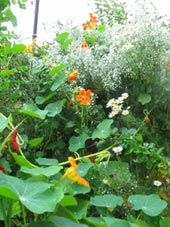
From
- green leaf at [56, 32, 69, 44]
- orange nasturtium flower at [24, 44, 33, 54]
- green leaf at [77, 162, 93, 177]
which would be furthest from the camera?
orange nasturtium flower at [24, 44, 33, 54]

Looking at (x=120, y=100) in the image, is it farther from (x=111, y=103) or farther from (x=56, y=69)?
(x=56, y=69)

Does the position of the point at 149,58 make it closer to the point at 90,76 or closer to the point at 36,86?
the point at 90,76

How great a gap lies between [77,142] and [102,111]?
242 mm

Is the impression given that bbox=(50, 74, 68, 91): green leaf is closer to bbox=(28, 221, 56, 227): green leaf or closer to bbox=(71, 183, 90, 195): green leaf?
bbox=(71, 183, 90, 195): green leaf

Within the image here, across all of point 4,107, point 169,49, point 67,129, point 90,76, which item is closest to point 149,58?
point 169,49

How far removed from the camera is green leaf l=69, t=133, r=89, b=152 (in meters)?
1.69

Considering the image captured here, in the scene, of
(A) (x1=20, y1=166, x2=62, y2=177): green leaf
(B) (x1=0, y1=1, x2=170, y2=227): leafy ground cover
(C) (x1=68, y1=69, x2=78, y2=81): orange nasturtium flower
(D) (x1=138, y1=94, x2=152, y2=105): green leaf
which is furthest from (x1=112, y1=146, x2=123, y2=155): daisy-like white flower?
(A) (x1=20, y1=166, x2=62, y2=177): green leaf

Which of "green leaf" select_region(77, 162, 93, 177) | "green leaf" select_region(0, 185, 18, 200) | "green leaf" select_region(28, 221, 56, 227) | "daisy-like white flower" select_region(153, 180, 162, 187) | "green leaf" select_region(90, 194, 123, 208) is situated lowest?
"daisy-like white flower" select_region(153, 180, 162, 187)

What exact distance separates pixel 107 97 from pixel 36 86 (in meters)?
0.34

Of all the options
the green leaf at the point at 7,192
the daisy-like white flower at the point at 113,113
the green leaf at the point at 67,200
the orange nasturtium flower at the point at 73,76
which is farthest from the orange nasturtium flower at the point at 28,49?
the green leaf at the point at 7,192

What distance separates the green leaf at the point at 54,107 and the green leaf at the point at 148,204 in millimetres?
509

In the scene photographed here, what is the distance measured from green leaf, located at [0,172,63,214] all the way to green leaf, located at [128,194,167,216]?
48 cm

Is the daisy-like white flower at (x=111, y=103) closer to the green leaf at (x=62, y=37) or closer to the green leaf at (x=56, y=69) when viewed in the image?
the green leaf at (x=56, y=69)

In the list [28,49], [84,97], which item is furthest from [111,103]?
[28,49]
